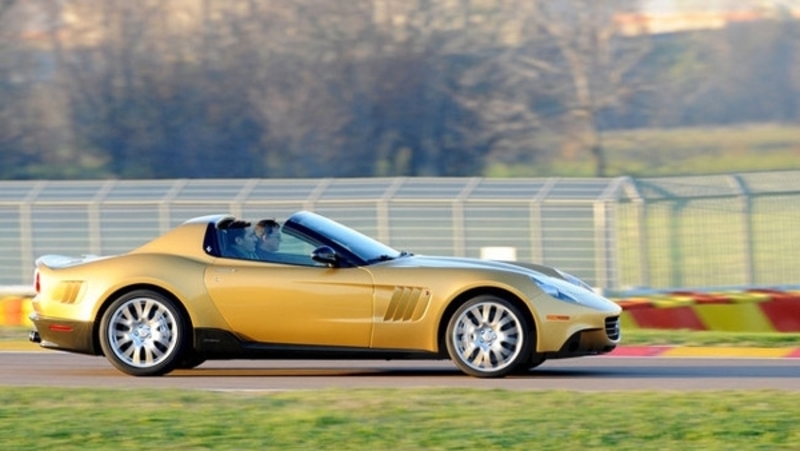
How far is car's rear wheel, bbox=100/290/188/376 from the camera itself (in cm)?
1150

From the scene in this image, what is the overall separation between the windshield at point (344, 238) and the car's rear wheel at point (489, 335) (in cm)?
80

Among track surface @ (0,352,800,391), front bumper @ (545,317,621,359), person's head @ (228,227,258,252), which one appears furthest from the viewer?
person's head @ (228,227,258,252)

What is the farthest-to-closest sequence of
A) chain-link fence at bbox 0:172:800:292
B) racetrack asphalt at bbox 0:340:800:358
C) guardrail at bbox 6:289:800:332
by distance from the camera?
chain-link fence at bbox 0:172:800:292 < guardrail at bbox 6:289:800:332 < racetrack asphalt at bbox 0:340:800:358

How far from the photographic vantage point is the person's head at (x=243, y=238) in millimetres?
11727

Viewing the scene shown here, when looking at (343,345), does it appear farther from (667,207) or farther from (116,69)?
(116,69)

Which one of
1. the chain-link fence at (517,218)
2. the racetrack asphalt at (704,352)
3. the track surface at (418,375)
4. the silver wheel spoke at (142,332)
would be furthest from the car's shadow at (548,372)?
the chain-link fence at (517,218)

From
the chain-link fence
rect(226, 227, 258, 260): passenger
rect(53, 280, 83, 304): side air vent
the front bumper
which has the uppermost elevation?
the chain-link fence

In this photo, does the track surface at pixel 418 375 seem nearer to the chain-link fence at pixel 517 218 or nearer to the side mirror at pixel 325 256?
the side mirror at pixel 325 256

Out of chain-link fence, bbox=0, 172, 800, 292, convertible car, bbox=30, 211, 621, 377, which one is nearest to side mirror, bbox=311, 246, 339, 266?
convertible car, bbox=30, 211, 621, 377

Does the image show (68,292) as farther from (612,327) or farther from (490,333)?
(612,327)

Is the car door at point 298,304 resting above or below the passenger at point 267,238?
below

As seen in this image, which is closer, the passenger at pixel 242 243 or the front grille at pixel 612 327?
the front grille at pixel 612 327

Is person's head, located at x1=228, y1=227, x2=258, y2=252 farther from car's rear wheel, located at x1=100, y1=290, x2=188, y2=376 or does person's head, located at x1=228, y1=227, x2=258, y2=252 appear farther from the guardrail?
the guardrail

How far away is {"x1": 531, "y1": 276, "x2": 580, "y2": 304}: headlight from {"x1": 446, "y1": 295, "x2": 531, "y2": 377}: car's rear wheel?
0.25 meters
